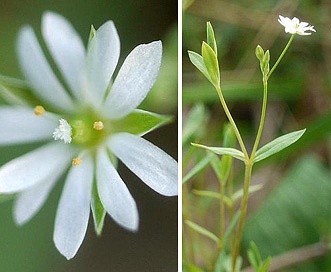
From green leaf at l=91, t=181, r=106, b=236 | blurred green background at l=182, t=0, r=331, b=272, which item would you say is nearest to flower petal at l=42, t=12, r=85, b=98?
green leaf at l=91, t=181, r=106, b=236

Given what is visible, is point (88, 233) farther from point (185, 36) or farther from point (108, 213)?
point (185, 36)

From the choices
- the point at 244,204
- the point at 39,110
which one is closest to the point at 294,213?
the point at 244,204

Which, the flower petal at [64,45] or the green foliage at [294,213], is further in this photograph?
the green foliage at [294,213]

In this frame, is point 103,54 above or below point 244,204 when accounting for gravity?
above

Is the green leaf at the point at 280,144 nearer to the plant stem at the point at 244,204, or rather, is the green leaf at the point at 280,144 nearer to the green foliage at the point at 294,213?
the plant stem at the point at 244,204

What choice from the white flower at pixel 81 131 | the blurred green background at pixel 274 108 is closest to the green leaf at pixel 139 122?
the white flower at pixel 81 131

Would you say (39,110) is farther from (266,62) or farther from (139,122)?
(266,62)
